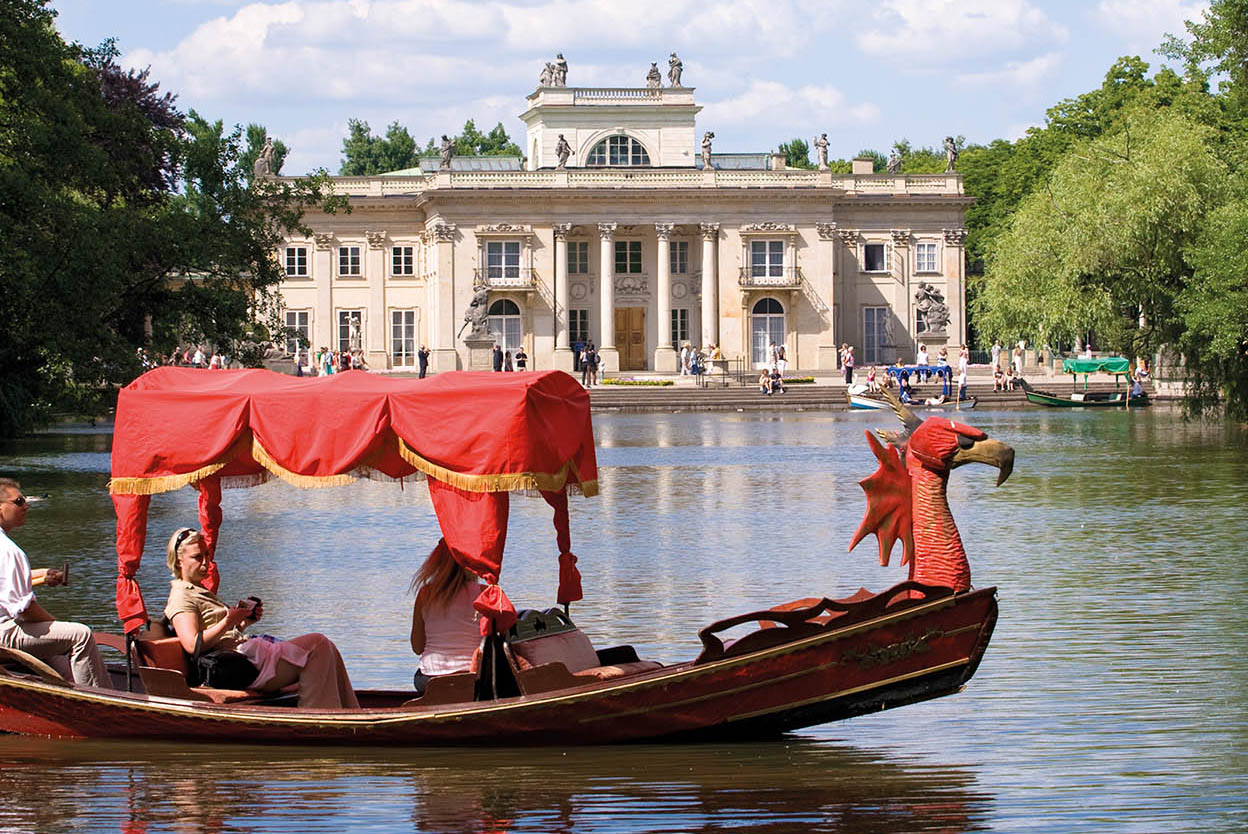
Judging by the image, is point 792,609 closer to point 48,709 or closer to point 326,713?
point 326,713

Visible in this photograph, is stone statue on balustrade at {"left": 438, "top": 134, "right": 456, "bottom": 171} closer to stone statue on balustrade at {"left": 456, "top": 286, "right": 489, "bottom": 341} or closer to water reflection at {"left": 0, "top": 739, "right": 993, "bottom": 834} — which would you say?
stone statue on balustrade at {"left": 456, "top": 286, "right": 489, "bottom": 341}

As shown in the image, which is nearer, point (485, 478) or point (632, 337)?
point (485, 478)

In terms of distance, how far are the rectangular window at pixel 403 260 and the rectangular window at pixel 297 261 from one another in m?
4.16

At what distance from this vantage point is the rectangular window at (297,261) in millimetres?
83438

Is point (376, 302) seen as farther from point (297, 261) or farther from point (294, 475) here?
point (294, 475)

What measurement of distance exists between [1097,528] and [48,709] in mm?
16361

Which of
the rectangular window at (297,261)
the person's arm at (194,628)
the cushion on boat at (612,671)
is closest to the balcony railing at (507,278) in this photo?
the rectangular window at (297,261)

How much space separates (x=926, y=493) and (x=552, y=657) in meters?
2.72

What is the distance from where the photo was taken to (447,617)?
38.9 ft

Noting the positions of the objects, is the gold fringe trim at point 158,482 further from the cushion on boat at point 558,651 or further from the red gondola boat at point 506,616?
the cushion on boat at point 558,651

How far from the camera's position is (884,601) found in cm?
1105

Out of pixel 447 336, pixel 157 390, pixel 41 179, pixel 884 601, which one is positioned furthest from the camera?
pixel 447 336

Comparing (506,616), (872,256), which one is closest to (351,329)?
(872,256)

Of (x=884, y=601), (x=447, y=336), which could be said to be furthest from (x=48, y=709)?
(x=447, y=336)
